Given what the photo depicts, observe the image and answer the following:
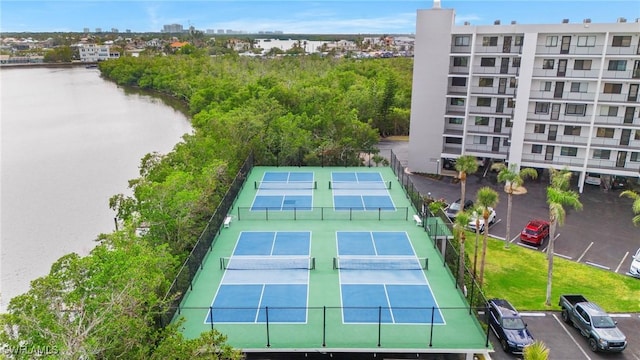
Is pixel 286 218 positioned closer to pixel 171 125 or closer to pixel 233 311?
pixel 233 311

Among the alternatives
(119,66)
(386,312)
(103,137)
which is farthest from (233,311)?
(119,66)

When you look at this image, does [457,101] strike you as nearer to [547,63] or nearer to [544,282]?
[547,63]

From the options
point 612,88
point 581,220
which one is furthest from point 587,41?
point 581,220

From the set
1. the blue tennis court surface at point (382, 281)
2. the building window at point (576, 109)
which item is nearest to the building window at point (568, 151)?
the building window at point (576, 109)

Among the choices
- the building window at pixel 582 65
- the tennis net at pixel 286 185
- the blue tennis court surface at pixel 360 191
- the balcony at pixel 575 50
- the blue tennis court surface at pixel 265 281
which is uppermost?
the balcony at pixel 575 50

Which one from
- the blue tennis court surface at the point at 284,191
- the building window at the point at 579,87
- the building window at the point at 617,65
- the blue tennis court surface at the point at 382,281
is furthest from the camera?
the building window at the point at 579,87

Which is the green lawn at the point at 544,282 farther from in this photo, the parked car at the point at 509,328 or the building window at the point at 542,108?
the building window at the point at 542,108

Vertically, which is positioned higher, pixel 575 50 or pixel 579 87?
pixel 575 50
